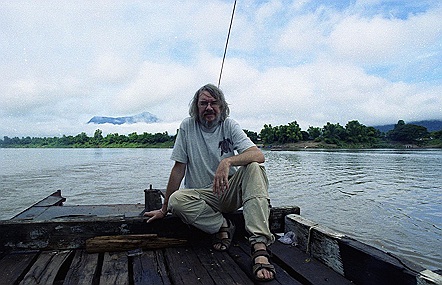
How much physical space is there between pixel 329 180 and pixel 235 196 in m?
14.4

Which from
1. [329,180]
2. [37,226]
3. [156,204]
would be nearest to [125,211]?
[156,204]

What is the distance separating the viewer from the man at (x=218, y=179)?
239 cm

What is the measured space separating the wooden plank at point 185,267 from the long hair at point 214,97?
120 centimetres

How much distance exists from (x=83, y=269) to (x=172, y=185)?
0.96 meters

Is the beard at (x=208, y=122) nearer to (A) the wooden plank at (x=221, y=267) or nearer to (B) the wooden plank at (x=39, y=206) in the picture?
(A) the wooden plank at (x=221, y=267)

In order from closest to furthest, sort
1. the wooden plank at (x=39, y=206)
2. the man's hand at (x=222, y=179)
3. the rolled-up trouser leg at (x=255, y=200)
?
1. the rolled-up trouser leg at (x=255, y=200)
2. the man's hand at (x=222, y=179)
3. the wooden plank at (x=39, y=206)

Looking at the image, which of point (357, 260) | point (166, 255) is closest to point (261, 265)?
point (357, 260)

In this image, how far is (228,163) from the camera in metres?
2.54

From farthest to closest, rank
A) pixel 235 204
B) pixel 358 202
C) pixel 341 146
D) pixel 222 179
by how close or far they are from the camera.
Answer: pixel 341 146
pixel 358 202
pixel 235 204
pixel 222 179

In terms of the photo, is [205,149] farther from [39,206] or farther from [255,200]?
[39,206]

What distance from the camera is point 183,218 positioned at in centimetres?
269

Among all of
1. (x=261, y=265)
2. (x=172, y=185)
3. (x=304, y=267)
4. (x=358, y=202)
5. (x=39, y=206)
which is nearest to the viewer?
(x=261, y=265)

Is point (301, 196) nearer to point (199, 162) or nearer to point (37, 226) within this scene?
point (199, 162)

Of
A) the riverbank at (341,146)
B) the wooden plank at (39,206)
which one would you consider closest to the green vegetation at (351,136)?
the riverbank at (341,146)
